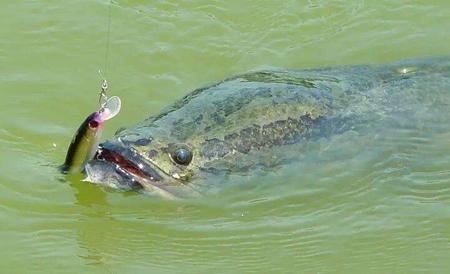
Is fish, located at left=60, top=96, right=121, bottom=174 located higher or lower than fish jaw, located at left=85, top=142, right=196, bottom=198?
higher

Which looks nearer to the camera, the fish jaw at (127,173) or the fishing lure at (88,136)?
the fishing lure at (88,136)

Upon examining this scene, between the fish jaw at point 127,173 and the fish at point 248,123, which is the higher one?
the fish at point 248,123

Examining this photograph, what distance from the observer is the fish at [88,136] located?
18.3 ft

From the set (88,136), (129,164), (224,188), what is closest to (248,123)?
(224,188)

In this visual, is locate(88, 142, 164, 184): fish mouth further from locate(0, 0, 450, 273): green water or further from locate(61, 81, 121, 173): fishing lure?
locate(0, 0, 450, 273): green water

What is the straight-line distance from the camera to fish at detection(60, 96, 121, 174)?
18.3 ft

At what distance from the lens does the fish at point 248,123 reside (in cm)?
573

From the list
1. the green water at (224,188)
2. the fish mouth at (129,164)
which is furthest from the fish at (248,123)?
the green water at (224,188)

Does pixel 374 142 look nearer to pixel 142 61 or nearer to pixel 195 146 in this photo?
pixel 195 146

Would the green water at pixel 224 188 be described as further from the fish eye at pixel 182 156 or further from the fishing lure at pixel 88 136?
the fishing lure at pixel 88 136

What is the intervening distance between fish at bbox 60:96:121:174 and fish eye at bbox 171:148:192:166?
17.0 inches

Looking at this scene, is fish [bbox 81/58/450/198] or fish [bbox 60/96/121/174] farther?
fish [bbox 81/58/450/198]

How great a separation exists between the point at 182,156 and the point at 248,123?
534 millimetres

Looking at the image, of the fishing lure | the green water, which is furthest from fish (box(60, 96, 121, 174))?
the green water
